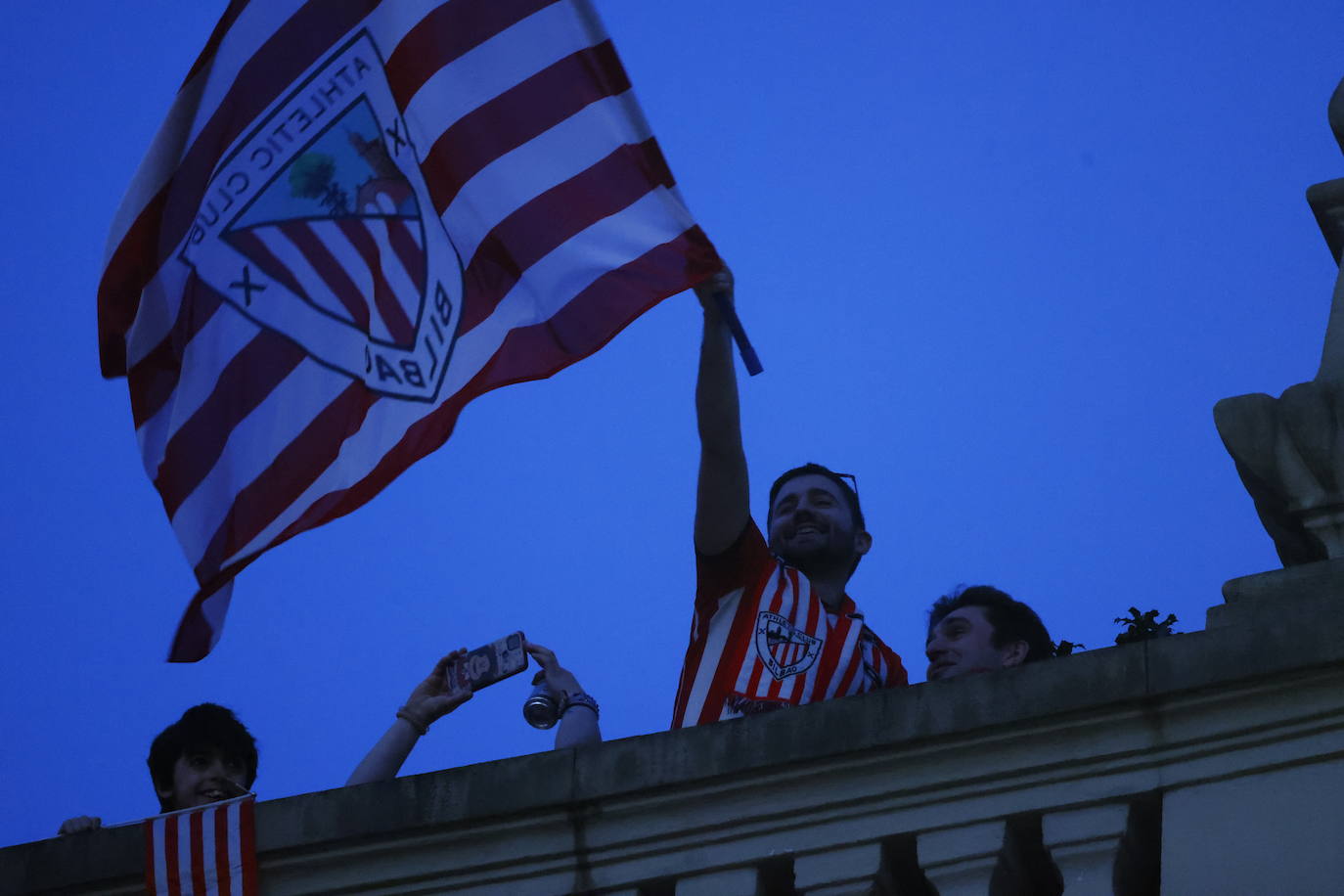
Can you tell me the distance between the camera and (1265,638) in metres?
6.73

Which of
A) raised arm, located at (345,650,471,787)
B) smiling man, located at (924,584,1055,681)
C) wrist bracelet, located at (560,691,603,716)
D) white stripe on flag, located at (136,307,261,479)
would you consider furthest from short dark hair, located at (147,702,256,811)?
smiling man, located at (924,584,1055,681)

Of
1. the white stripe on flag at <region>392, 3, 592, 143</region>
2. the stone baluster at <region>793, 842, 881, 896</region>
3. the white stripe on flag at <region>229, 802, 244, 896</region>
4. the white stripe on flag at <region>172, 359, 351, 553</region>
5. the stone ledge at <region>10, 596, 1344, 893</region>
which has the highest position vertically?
the white stripe on flag at <region>392, 3, 592, 143</region>

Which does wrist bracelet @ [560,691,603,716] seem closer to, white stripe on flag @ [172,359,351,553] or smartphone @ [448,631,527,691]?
smartphone @ [448,631,527,691]

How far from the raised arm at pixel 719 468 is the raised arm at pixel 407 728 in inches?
41.3

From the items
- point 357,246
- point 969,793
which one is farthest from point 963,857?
point 357,246

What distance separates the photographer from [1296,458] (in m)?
7.50

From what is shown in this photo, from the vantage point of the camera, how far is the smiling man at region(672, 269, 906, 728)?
331 inches

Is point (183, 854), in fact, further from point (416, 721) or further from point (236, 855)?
point (416, 721)

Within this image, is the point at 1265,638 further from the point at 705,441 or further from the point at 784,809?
the point at 705,441

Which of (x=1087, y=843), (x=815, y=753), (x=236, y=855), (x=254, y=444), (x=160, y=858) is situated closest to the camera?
(x=1087, y=843)

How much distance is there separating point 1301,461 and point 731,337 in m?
2.23

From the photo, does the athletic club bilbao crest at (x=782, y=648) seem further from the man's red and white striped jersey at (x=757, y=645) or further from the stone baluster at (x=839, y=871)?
the stone baluster at (x=839, y=871)

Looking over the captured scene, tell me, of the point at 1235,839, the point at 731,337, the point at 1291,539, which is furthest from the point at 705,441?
the point at 1235,839

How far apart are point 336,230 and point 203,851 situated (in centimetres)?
336
